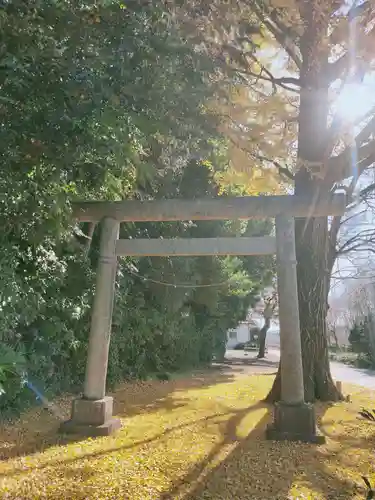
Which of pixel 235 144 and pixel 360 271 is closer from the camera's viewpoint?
pixel 235 144

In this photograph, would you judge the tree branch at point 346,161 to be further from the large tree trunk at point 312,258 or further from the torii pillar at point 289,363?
the torii pillar at point 289,363

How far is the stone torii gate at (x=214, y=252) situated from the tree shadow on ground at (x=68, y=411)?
0.38 metres

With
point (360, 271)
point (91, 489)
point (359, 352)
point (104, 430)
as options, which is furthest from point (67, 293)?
point (359, 352)

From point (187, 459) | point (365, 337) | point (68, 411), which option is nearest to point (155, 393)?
point (68, 411)

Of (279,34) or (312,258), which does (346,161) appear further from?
(279,34)

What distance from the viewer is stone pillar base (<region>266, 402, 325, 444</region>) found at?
4.61 metres

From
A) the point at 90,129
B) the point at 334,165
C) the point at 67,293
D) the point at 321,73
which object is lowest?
the point at 67,293

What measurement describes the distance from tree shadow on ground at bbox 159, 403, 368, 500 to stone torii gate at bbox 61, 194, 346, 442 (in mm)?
A: 336

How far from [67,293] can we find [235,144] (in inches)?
144

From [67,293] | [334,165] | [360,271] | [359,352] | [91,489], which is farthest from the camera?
[359,352]

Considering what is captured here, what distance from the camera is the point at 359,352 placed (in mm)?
20969

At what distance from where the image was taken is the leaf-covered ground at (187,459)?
11.0 feet

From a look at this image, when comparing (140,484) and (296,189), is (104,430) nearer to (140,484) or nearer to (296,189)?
Answer: (140,484)

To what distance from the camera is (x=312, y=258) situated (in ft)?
23.0
